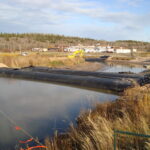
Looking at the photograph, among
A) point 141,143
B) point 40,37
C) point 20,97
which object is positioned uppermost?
point 40,37

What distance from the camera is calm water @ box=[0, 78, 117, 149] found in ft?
15.6

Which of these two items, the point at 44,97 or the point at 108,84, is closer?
the point at 44,97

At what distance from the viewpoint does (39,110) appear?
652 centimetres

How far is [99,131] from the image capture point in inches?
121

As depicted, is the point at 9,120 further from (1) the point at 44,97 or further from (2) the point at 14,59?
(2) the point at 14,59

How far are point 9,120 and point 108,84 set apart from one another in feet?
16.2

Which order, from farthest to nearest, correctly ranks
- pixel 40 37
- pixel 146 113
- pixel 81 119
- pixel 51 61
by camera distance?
pixel 40 37 → pixel 51 61 → pixel 81 119 → pixel 146 113

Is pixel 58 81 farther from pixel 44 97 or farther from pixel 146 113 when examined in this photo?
pixel 146 113

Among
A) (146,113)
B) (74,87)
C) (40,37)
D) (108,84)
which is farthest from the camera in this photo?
(40,37)

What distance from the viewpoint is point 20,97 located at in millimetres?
8531

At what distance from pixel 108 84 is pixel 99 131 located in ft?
20.2

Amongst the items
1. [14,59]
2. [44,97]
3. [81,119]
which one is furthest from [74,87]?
[14,59]

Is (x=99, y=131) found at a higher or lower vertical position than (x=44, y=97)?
higher

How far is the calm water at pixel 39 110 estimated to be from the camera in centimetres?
475
